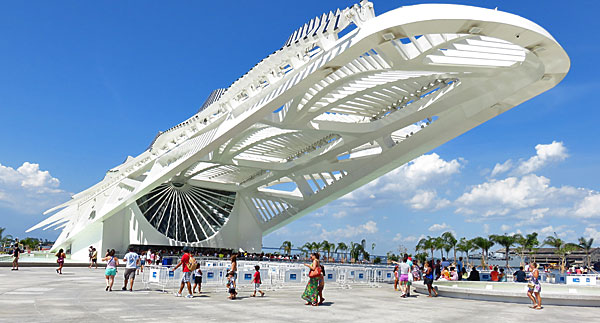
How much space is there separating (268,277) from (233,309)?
6.83m

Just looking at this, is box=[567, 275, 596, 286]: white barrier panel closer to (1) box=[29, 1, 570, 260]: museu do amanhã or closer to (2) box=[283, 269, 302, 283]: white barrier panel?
(1) box=[29, 1, 570, 260]: museu do amanhã

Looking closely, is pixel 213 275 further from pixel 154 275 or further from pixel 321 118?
pixel 321 118

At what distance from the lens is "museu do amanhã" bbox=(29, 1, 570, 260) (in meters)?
14.8

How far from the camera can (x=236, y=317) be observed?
29.3 ft

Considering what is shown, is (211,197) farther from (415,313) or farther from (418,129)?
(415,313)

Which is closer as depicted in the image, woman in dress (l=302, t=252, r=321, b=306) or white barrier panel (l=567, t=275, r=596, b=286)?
woman in dress (l=302, t=252, r=321, b=306)

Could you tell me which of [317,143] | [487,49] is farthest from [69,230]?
[487,49]

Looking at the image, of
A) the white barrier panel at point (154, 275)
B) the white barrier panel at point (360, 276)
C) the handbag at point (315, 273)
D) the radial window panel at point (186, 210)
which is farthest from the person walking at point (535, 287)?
the radial window panel at point (186, 210)

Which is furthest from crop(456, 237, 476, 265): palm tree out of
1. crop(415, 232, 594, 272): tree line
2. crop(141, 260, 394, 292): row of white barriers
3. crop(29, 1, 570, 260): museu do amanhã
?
crop(141, 260, 394, 292): row of white barriers

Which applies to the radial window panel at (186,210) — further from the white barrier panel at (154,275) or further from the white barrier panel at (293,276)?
the white barrier panel at (154,275)

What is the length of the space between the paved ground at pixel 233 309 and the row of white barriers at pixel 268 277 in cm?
104

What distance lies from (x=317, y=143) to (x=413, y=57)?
51.0 feet

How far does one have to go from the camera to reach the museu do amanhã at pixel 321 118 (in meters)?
14.8

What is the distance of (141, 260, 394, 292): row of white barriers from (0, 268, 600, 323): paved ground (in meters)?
1.04
